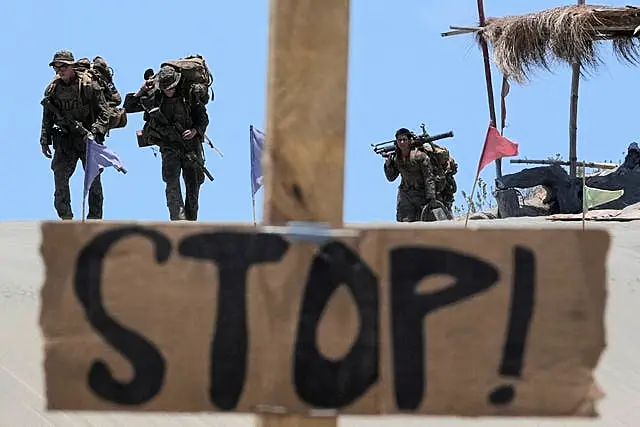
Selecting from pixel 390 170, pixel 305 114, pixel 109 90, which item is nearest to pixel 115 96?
pixel 109 90

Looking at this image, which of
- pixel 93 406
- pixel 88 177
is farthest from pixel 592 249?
pixel 88 177

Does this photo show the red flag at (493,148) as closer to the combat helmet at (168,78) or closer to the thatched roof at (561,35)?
the combat helmet at (168,78)

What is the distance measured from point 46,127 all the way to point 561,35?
646 cm

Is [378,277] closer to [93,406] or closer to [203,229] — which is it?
[203,229]

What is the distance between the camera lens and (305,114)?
8.75ft

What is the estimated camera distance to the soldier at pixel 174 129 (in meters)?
12.9

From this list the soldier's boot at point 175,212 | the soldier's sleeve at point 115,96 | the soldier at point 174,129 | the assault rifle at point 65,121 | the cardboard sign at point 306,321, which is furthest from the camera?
the soldier's sleeve at point 115,96

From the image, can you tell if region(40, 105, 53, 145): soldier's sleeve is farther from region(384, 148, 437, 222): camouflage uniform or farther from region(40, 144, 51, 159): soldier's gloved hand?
region(384, 148, 437, 222): camouflage uniform

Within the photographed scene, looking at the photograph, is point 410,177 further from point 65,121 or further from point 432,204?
point 65,121

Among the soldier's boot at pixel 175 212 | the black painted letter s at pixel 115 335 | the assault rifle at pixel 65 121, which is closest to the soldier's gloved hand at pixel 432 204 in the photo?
the soldier's boot at pixel 175 212

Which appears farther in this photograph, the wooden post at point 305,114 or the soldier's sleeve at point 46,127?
the soldier's sleeve at point 46,127

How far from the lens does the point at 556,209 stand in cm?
1873

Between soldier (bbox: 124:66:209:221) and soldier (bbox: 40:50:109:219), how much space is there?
394 millimetres

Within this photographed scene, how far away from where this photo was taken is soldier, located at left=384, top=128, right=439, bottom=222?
15016 millimetres
